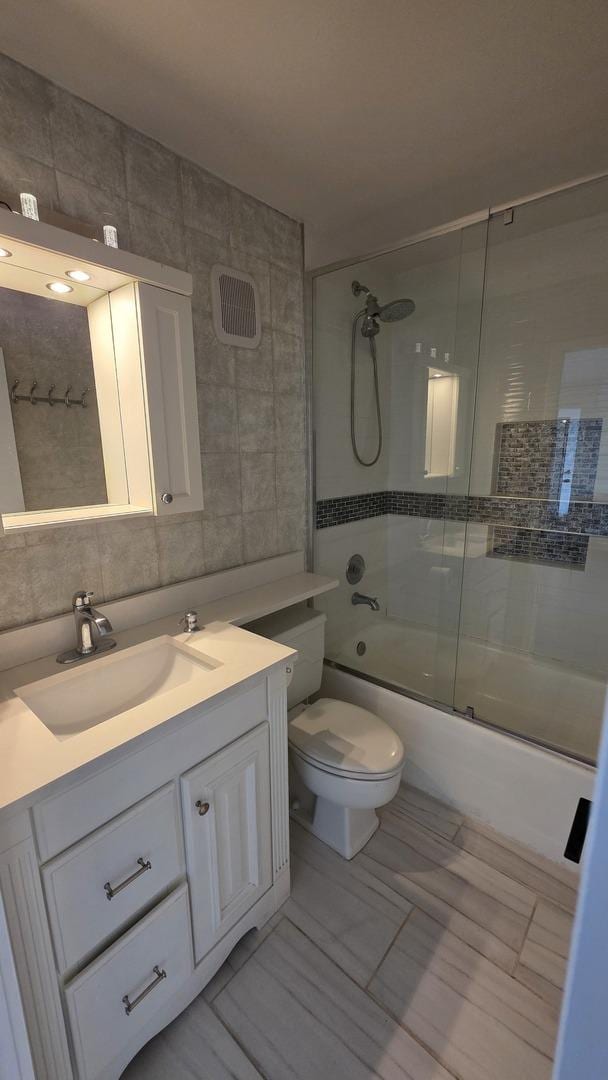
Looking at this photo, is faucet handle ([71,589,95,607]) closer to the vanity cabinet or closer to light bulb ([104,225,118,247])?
the vanity cabinet

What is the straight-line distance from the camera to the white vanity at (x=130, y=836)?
2.56 feet

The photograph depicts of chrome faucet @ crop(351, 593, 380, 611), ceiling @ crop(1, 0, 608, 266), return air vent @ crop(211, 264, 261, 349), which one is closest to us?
ceiling @ crop(1, 0, 608, 266)

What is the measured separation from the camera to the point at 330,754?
4.89 feet

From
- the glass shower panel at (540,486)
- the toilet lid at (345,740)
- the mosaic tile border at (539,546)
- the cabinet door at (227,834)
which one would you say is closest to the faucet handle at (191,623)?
the cabinet door at (227,834)

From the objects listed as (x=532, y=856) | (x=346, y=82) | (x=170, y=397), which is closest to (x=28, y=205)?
(x=170, y=397)

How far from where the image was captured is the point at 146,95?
119 cm

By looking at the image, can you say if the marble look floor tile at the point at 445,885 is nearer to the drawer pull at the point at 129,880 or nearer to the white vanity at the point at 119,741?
the white vanity at the point at 119,741

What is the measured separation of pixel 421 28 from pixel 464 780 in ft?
7.24

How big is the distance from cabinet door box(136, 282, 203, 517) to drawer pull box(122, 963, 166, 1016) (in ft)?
3.55

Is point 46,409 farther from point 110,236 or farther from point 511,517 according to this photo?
point 511,517

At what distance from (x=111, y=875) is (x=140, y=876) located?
0.25 feet

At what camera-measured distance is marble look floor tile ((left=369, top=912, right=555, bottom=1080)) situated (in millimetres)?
1044

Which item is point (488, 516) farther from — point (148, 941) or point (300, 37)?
point (148, 941)

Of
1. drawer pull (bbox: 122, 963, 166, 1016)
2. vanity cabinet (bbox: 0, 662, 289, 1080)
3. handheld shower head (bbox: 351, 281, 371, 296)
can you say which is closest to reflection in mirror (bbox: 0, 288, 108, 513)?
vanity cabinet (bbox: 0, 662, 289, 1080)
